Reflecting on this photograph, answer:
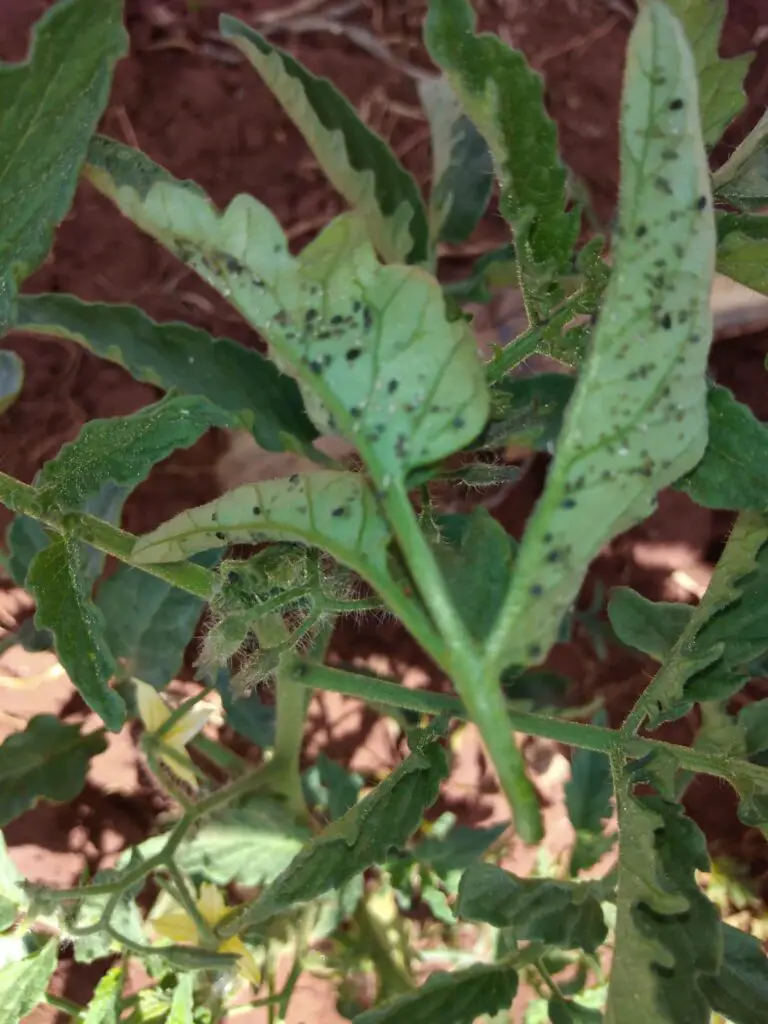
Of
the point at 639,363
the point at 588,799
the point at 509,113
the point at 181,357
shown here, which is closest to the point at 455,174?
the point at 181,357

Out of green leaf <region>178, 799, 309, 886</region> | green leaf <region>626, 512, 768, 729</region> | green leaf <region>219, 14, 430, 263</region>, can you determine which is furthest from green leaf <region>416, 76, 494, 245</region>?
green leaf <region>178, 799, 309, 886</region>

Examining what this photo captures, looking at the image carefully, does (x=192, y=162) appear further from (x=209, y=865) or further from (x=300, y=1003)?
(x=300, y=1003)

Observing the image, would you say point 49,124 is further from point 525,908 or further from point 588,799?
point 588,799

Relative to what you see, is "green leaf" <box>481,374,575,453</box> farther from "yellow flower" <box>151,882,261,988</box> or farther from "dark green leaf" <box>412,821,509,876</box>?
"yellow flower" <box>151,882,261,988</box>

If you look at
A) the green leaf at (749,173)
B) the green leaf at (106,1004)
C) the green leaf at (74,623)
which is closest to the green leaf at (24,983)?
the green leaf at (106,1004)

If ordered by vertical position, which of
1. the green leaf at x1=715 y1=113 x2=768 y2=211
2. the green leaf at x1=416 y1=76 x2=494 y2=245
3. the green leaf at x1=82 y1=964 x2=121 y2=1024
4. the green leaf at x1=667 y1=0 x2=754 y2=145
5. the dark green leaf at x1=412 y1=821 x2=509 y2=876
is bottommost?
the dark green leaf at x1=412 y1=821 x2=509 y2=876

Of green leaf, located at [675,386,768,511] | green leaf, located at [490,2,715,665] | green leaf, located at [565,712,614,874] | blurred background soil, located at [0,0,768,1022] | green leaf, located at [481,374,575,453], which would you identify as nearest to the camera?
green leaf, located at [490,2,715,665]

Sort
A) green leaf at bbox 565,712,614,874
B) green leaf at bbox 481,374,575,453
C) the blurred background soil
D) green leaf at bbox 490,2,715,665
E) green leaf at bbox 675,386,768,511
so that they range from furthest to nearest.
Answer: the blurred background soil → green leaf at bbox 565,712,614,874 → green leaf at bbox 481,374,575,453 → green leaf at bbox 675,386,768,511 → green leaf at bbox 490,2,715,665
